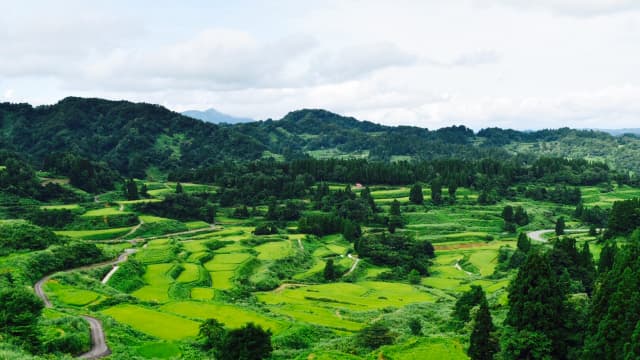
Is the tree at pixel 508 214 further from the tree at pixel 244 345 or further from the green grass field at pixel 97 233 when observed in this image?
the tree at pixel 244 345

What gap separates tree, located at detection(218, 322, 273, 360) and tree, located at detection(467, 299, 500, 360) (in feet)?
40.8

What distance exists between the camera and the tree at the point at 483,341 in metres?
30.8

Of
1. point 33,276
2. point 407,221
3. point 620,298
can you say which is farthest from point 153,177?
point 620,298

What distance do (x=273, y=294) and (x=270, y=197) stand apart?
2652 inches

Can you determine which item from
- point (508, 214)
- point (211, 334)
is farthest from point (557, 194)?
point (211, 334)

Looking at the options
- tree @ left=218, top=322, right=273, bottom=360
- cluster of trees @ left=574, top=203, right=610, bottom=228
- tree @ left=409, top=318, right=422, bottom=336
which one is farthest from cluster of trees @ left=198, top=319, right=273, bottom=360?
cluster of trees @ left=574, top=203, right=610, bottom=228

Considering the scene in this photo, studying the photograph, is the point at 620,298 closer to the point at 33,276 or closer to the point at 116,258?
the point at 33,276

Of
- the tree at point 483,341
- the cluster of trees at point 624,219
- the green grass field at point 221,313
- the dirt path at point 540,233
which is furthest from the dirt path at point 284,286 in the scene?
the dirt path at point 540,233

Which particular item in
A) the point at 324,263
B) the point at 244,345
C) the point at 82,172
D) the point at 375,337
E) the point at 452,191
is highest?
the point at 82,172

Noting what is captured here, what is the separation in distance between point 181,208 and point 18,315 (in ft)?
261

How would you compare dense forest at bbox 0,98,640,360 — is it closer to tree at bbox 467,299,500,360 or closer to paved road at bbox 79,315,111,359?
tree at bbox 467,299,500,360

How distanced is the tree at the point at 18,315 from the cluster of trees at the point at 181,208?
75.3 meters

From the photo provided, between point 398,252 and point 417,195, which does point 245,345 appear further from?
point 417,195

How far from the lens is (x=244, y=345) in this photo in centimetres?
3053
